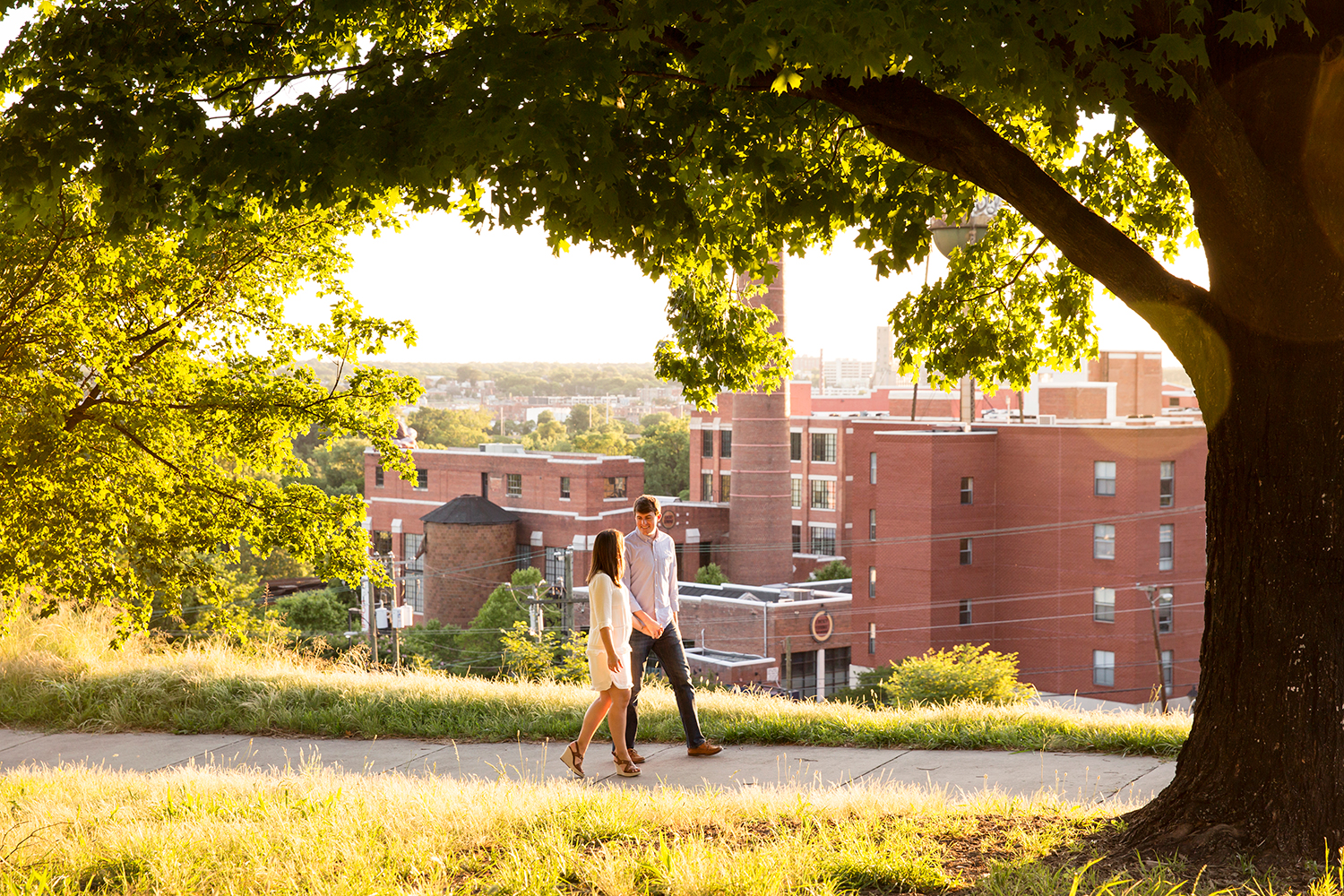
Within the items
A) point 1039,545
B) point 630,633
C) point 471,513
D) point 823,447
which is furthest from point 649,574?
point 823,447

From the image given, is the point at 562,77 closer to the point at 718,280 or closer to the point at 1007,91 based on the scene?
the point at 1007,91

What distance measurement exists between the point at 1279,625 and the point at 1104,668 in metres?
37.1

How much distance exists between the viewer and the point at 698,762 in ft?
24.8

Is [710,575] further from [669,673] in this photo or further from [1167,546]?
[669,673]

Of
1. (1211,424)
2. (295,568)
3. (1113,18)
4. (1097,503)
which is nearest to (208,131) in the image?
(1113,18)

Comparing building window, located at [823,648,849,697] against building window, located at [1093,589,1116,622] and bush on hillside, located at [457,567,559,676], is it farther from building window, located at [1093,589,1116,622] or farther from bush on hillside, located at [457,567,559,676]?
bush on hillside, located at [457,567,559,676]

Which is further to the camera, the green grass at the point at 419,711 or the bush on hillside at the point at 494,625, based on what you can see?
the bush on hillside at the point at 494,625

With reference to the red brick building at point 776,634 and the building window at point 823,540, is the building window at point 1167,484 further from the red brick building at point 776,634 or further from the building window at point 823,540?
the building window at point 823,540

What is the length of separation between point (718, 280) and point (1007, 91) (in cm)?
386

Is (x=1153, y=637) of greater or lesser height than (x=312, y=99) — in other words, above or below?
below

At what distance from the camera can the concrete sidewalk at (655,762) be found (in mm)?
6848

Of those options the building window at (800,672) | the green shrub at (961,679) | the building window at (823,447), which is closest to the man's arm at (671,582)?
the green shrub at (961,679)

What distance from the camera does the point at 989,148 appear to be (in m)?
5.05

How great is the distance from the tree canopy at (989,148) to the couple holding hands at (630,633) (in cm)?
248
